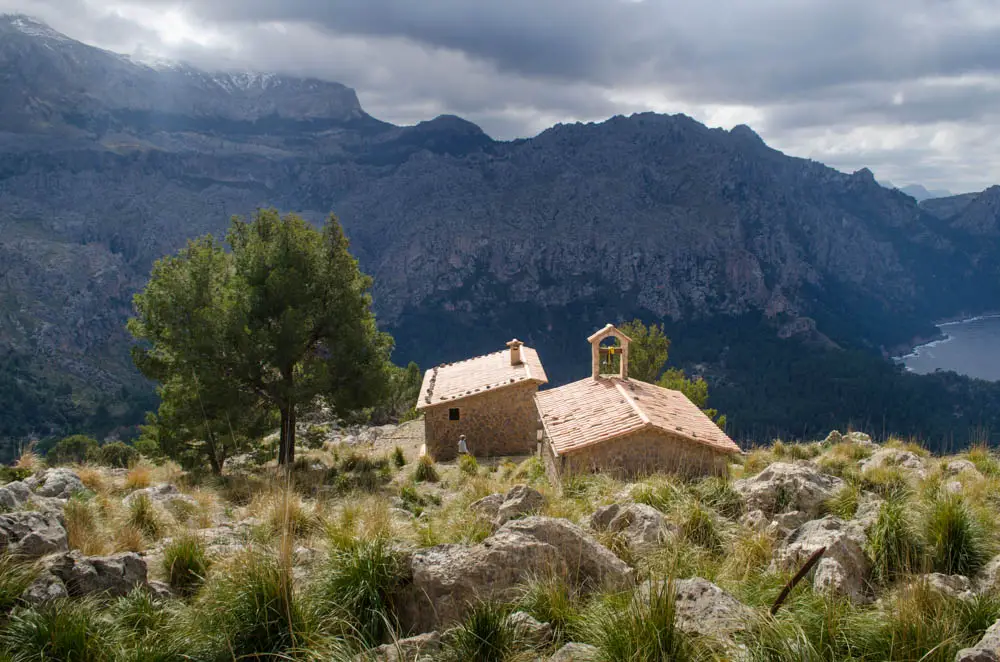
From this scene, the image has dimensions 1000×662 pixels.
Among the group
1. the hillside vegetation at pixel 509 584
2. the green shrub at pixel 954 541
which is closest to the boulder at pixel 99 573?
the hillside vegetation at pixel 509 584

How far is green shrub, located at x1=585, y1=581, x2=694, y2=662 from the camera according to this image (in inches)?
171

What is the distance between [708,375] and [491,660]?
17103 centimetres

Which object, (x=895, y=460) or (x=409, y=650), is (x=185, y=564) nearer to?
(x=409, y=650)

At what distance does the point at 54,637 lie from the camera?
15.5 ft

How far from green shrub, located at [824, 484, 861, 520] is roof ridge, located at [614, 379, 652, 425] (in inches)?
340

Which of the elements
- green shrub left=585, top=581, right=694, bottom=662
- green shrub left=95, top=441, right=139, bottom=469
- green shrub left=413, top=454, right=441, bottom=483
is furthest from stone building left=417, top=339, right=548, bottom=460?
green shrub left=585, top=581, right=694, bottom=662

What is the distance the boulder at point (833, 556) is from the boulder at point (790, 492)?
223 centimetres

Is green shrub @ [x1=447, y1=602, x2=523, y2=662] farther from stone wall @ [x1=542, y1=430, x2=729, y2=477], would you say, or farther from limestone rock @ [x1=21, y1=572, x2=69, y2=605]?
stone wall @ [x1=542, y1=430, x2=729, y2=477]

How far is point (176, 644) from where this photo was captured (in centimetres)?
474

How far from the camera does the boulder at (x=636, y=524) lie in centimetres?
701

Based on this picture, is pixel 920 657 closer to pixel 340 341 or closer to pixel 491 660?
pixel 491 660

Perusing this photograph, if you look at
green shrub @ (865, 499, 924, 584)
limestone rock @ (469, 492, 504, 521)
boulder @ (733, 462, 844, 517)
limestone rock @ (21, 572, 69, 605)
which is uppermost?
limestone rock @ (21, 572, 69, 605)

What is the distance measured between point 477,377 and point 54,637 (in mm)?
27704

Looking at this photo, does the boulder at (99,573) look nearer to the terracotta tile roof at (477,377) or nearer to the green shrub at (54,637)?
the green shrub at (54,637)
